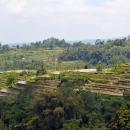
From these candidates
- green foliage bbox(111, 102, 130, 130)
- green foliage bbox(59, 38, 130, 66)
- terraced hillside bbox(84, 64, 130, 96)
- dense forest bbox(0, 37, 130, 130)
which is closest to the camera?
green foliage bbox(111, 102, 130, 130)

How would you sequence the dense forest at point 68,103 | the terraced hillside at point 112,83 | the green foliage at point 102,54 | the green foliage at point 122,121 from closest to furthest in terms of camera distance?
the green foliage at point 122,121 < the dense forest at point 68,103 < the terraced hillside at point 112,83 < the green foliage at point 102,54

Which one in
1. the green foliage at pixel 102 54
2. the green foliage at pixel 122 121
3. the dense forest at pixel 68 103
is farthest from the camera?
the green foliage at pixel 102 54

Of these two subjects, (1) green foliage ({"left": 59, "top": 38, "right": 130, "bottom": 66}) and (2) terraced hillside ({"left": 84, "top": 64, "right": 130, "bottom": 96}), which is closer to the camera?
(2) terraced hillside ({"left": 84, "top": 64, "right": 130, "bottom": 96})

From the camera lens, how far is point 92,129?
34.4 meters

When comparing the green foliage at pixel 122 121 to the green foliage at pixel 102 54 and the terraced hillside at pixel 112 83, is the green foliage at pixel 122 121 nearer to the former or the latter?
the terraced hillside at pixel 112 83

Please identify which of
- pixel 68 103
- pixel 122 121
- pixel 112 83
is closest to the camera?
pixel 122 121

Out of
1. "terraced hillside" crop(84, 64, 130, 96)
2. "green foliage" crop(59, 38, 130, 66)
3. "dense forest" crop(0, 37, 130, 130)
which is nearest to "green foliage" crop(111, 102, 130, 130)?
"dense forest" crop(0, 37, 130, 130)

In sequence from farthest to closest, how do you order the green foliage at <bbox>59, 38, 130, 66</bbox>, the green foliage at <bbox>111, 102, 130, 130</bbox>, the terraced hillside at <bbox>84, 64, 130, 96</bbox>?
the green foliage at <bbox>59, 38, 130, 66</bbox> → the terraced hillside at <bbox>84, 64, 130, 96</bbox> → the green foliage at <bbox>111, 102, 130, 130</bbox>

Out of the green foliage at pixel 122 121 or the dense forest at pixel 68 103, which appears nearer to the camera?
the green foliage at pixel 122 121

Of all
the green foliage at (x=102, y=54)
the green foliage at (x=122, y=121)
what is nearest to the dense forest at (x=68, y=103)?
the green foliage at (x=122, y=121)

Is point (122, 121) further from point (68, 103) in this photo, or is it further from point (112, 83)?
point (112, 83)

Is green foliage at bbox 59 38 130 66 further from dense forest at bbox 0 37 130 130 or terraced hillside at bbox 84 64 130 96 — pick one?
dense forest at bbox 0 37 130 130

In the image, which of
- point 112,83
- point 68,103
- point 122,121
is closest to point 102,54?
point 112,83

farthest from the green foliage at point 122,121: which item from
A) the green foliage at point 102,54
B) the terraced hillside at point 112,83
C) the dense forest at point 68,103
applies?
the green foliage at point 102,54
